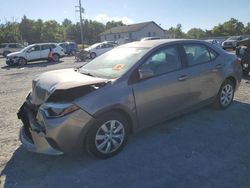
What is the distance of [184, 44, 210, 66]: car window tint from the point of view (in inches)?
212

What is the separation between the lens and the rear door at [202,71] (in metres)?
5.35

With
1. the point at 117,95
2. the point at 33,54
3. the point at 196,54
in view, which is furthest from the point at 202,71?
the point at 33,54

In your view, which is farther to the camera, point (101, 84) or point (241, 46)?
point (241, 46)

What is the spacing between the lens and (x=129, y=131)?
4508 mm

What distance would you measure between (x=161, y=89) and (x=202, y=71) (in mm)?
1212

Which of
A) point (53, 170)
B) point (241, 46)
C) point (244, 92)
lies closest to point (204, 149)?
point (53, 170)

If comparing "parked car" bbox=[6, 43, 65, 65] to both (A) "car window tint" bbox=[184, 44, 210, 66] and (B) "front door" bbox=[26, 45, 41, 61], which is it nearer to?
(B) "front door" bbox=[26, 45, 41, 61]

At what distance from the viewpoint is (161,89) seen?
4.75 meters

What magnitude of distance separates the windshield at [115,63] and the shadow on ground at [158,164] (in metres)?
1.21

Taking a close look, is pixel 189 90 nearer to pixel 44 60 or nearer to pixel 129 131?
pixel 129 131

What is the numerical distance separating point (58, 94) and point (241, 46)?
8536 mm

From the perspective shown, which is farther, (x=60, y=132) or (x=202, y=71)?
(x=202, y=71)

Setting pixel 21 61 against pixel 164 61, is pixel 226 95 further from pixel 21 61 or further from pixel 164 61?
pixel 21 61

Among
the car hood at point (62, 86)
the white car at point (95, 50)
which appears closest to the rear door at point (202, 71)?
the car hood at point (62, 86)
